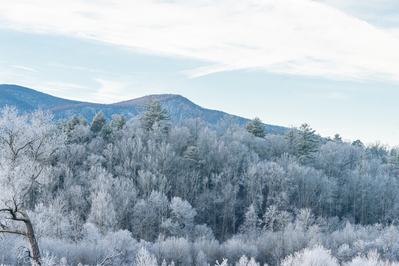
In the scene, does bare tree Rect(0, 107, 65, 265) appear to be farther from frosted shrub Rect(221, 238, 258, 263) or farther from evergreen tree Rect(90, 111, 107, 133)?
frosted shrub Rect(221, 238, 258, 263)

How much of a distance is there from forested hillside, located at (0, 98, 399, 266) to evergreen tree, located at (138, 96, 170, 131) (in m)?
0.19

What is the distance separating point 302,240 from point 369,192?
77.6 feet

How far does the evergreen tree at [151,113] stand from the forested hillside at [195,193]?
187mm

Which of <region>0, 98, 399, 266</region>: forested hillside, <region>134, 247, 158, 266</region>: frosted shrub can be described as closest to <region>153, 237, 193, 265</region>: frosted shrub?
<region>0, 98, 399, 266</region>: forested hillside

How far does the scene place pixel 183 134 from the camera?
4953cm

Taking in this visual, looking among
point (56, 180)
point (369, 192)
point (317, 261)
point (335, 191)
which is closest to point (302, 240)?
point (317, 261)

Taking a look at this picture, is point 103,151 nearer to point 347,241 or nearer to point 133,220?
point 133,220

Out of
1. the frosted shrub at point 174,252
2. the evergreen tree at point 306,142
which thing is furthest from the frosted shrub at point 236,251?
the evergreen tree at point 306,142

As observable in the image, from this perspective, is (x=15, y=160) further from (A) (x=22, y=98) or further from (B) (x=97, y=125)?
(A) (x=22, y=98)

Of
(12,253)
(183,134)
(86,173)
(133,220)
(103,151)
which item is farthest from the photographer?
(183,134)

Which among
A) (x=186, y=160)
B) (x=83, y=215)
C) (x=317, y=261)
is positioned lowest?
(x=83, y=215)

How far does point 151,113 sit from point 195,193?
54.6 feet

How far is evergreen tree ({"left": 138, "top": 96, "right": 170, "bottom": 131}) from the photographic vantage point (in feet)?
164

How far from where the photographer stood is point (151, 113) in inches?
1980
